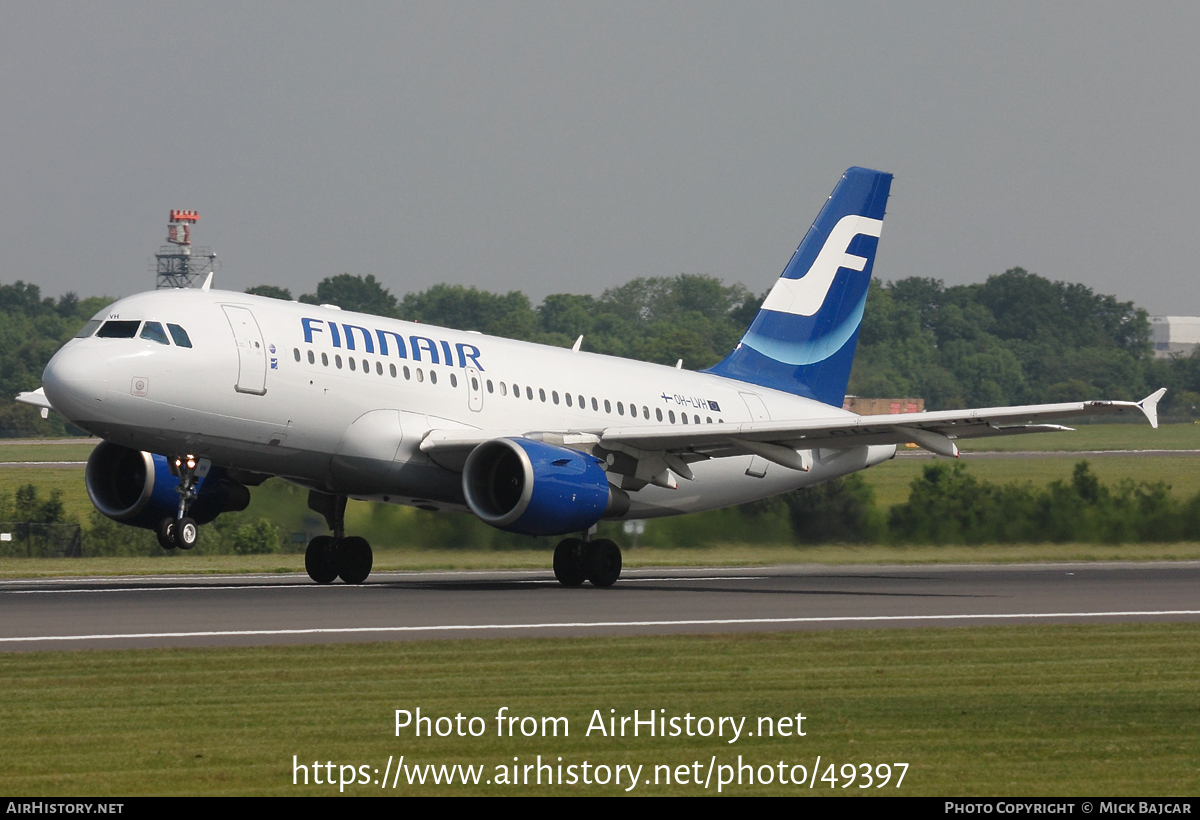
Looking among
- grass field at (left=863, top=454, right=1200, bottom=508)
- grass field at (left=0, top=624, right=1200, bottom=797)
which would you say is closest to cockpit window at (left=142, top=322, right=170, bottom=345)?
grass field at (left=0, top=624, right=1200, bottom=797)

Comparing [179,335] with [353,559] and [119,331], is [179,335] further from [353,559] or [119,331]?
[353,559]

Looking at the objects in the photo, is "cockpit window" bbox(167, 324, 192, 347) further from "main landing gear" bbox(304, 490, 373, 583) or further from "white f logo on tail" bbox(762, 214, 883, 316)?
"white f logo on tail" bbox(762, 214, 883, 316)

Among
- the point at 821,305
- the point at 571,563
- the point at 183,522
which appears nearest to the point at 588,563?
the point at 571,563

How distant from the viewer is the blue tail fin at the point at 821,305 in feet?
118

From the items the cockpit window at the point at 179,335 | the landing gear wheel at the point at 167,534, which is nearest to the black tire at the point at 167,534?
the landing gear wheel at the point at 167,534

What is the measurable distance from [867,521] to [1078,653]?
1968cm

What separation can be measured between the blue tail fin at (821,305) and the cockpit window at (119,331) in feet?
47.3

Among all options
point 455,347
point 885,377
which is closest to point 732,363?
point 455,347

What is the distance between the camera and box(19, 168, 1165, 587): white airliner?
24.8 meters

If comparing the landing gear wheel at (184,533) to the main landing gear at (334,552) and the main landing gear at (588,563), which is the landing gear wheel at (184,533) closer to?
the main landing gear at (334,552)

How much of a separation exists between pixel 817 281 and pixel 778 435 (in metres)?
8.79

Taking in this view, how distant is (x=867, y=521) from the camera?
37.5 meters

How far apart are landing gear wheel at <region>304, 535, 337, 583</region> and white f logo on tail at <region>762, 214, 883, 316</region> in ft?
38.8

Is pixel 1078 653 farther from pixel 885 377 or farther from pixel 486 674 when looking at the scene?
pixel 885 377
